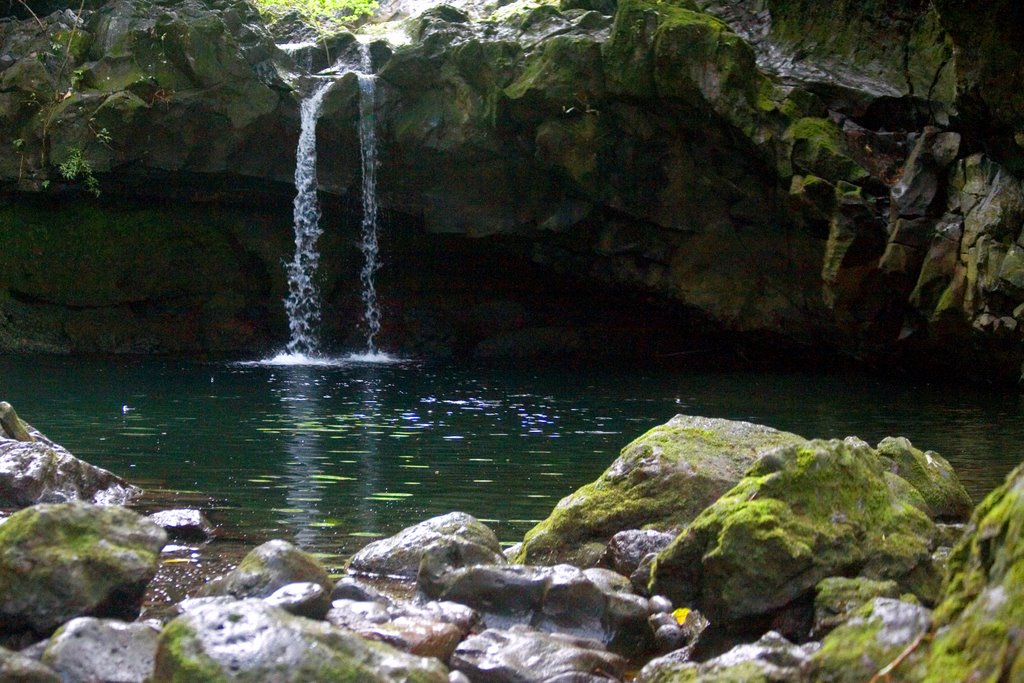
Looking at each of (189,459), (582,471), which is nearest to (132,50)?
(189,459)

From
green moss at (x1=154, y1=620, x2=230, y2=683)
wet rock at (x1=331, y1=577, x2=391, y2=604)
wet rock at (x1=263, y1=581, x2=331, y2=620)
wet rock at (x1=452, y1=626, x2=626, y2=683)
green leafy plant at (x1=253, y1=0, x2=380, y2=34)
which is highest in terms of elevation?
green leafy plant at (x1=253, y1=0, x2=380, y2=34)

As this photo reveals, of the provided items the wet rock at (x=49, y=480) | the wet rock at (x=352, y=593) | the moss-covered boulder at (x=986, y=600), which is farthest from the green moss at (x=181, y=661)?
the wet rock at (x=49, y=480)

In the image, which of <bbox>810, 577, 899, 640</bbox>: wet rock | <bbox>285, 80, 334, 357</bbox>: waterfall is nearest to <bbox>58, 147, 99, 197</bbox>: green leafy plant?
<bbox>285, 80, 334, 357</bbox>: waterfall

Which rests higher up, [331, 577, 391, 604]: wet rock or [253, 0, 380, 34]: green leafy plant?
[253, 0, 380, 34]: green leafy plant

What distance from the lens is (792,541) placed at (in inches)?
239

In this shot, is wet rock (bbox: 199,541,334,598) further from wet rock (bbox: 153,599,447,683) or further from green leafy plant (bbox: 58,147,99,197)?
green leafy plant (bbox: 58,147,99,197)

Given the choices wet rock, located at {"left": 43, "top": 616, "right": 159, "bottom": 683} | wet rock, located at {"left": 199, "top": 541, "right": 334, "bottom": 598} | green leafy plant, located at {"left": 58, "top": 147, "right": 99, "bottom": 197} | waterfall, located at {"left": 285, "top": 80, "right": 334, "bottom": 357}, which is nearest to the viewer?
wet rock, located at {"left": 43, "top": 616, "right": 159, "bottom": 683}

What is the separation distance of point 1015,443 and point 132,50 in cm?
1886

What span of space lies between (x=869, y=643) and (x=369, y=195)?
22.8m

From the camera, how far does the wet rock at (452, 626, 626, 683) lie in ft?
18.4

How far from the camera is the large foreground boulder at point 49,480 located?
941 centimetres

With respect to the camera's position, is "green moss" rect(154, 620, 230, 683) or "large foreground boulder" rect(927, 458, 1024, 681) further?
"green moss" rect(154, 620, 230, 683)

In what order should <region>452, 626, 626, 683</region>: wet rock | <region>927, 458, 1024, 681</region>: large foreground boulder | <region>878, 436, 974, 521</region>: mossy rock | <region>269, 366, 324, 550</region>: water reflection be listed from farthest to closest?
<region>269, 366, 324, 550</region>: water reflection, <region>878, 436, 974, 521</region>: mossy rock, <region>452, 626, 626, 683</region>: wet rock, <region>927, 458, 1024, 681</region>: large foreground boulder

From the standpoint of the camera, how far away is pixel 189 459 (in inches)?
488
